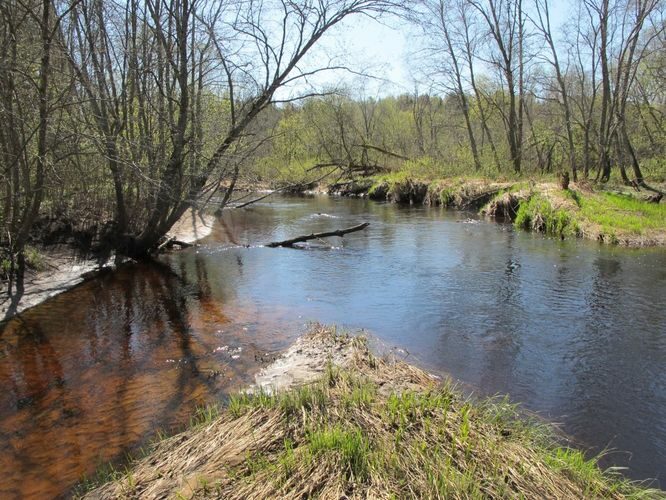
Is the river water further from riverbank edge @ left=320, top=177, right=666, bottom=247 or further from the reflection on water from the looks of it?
riverbank edge @ left=320, top=177, right=666, bottom=247

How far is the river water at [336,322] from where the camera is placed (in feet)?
16.6

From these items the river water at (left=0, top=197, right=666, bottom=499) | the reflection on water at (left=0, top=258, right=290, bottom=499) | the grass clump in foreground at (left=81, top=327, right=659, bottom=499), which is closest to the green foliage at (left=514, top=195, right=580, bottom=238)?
the river water at (left=0, top=197, right=666, bottom=499)

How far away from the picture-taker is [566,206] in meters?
16.9

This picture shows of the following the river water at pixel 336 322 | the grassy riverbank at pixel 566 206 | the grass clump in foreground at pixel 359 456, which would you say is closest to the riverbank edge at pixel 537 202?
the grassy riverbank at pixel 566 206

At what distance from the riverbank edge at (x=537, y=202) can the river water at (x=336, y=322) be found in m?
1.27

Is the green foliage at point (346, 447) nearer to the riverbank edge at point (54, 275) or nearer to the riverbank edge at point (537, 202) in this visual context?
the riverbank edge at point (54, 275)

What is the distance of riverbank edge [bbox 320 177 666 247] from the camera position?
14.7 metres

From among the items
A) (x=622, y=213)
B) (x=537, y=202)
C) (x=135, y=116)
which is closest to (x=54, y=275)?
(x=135, y=116)

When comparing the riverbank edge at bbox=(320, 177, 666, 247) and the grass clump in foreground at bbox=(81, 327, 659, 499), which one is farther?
the riverbank edge at bbox=(320, 177, 666, 247)

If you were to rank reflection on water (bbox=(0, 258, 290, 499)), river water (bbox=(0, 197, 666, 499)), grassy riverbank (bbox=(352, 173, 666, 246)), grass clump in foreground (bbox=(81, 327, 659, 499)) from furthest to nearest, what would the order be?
1. grassy riverbank (bbox=(352, 173, 666, 246))
2. river water (bbox=(0, 197, 666, 499))
3. reflection on water (bbox=(0, 258, 290, 499))
4. grass clump in foreground (bbox=(81, 327, 659, 499))

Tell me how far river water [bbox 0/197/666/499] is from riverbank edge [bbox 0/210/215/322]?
0.37 m

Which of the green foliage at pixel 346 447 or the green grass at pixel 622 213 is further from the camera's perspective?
the green grass at pixel 622 213

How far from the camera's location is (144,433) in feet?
16.3

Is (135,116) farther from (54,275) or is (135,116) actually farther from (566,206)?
(566,206)
